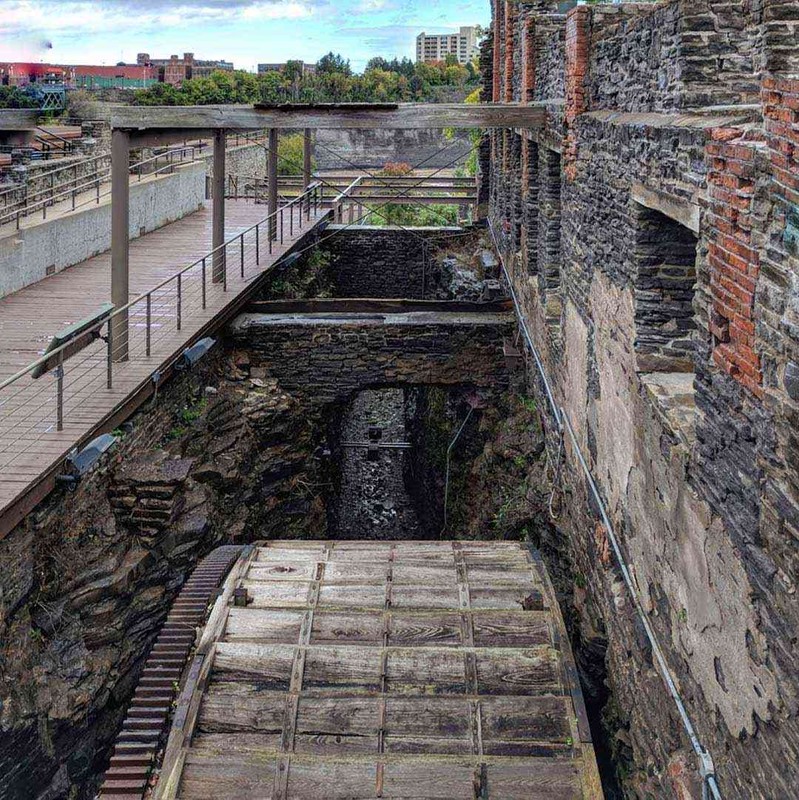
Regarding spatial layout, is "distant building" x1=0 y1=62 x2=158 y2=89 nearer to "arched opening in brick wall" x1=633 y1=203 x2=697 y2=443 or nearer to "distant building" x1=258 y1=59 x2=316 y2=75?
"distant building" x1=258 y1=59 x2=316 y2=75

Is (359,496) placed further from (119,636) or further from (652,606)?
(652,606)

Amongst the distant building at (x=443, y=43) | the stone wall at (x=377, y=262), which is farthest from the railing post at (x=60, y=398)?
the distant building at (x=443, y=43)

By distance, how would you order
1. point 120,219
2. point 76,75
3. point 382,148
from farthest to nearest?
point 76,75 < point 382,148 < point 120,219

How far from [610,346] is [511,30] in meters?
9.74

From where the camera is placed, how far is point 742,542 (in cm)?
366

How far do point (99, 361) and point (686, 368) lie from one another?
6.62m

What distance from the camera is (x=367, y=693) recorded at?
634 cm

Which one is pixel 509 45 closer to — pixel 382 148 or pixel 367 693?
pixel 367 693

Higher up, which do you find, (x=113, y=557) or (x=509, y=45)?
(x=509, y=45)

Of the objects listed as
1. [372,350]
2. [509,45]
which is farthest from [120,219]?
[509,45]

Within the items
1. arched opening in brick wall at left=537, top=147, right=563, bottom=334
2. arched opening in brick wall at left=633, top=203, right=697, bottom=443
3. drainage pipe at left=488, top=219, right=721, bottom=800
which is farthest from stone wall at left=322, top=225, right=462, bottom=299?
arched opening in brick wall at left=633, top=203, right=697, bottom=443

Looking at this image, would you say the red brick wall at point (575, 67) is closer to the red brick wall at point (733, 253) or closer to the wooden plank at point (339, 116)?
the wooden plank at point (339, 116)

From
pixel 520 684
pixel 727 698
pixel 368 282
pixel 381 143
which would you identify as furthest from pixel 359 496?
pixel 381 143

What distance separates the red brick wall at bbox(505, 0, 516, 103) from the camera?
14.6 metres
